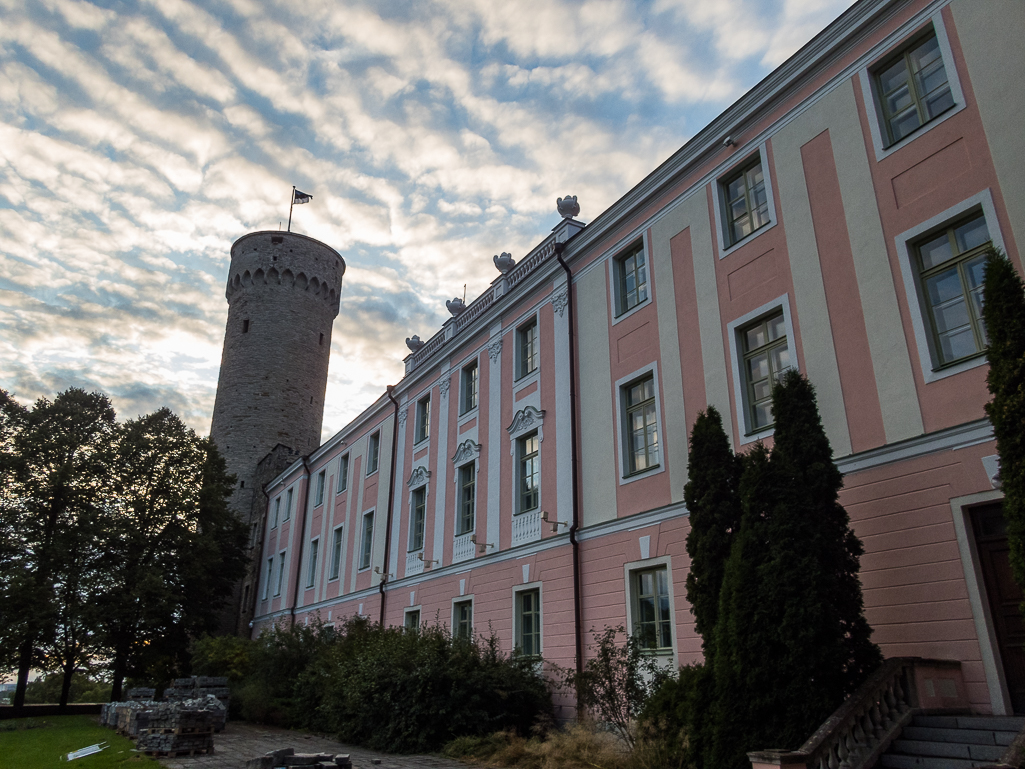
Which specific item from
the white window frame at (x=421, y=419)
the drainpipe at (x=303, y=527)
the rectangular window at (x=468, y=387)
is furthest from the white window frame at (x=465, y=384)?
the drainpipe at (x=303, y=527)

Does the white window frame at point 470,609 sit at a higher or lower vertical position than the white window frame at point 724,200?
lower

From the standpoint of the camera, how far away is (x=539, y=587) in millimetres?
15500

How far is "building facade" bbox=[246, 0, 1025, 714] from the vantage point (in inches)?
343

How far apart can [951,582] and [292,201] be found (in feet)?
146

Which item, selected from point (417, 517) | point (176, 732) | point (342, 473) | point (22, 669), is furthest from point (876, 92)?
point (22, 669)

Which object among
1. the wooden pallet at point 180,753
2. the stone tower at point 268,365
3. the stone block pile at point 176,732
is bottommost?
the wooden pallet at point 180,753

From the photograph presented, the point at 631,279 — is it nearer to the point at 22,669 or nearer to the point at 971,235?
the point at 971,235

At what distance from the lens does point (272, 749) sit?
13.8 metres

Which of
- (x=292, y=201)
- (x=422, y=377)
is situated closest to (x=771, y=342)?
(x=422, y=377)

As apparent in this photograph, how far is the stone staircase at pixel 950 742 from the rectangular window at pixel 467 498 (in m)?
12.3

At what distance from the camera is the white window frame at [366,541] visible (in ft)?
81.5

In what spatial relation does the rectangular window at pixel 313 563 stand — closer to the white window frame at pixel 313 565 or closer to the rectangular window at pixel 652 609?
the white window frame at pixel 313 565

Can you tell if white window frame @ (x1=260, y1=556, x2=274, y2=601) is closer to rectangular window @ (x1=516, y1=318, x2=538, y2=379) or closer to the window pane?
rectangular window @ (x1=516, y1=318, x2=538, y2=379)

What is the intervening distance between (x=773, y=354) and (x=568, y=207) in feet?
24.8
